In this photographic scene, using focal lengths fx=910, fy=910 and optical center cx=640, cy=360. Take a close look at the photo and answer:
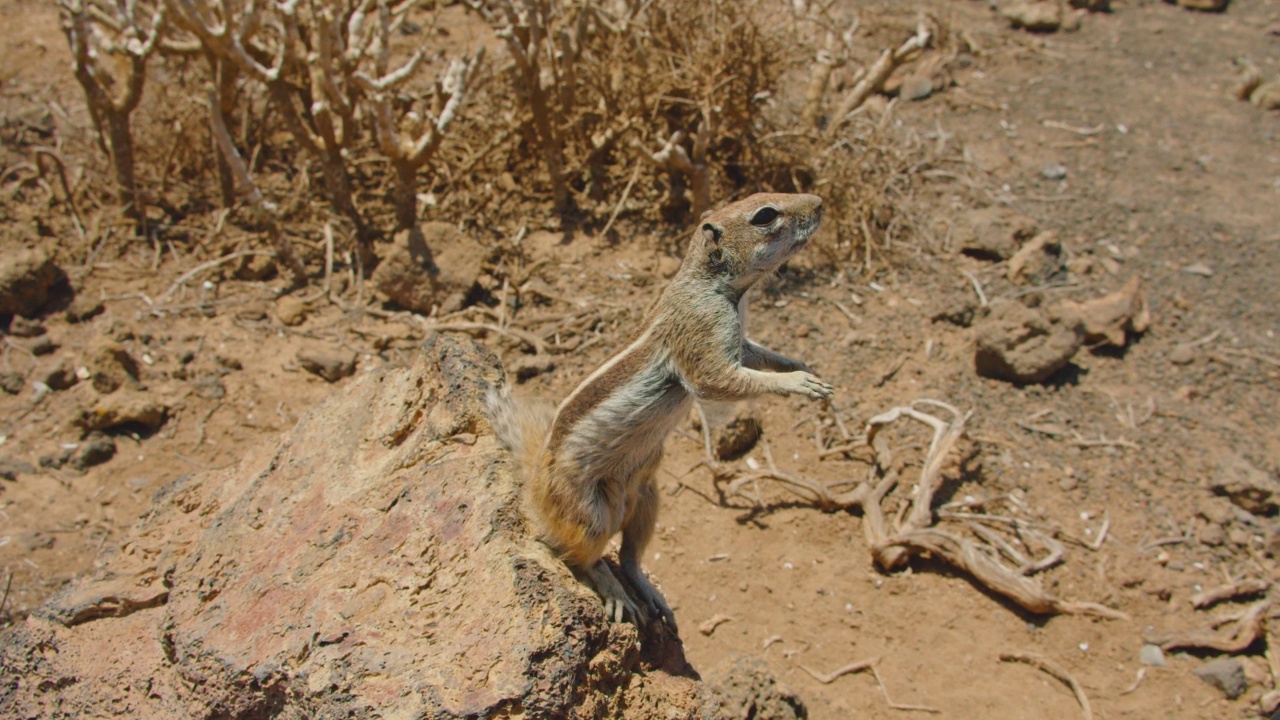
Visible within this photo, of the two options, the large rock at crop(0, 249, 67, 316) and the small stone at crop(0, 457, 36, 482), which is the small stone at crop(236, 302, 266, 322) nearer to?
the large rock at crop(0, 249, 67, 316)

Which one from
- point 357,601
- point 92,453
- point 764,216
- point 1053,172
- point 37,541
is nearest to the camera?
point 357,601

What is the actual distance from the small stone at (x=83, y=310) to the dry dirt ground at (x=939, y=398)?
2.9 inches

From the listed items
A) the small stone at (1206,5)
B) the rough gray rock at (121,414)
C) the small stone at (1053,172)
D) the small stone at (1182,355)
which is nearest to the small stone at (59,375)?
the rough gray rock at (121,414)

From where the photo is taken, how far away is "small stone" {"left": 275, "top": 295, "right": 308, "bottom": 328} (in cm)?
633

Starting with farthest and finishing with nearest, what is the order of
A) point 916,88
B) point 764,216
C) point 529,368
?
point 916,88 → point 529,368 → point 764,216

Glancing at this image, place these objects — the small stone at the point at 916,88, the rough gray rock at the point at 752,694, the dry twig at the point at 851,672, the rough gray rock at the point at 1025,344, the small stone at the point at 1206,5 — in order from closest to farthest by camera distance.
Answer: the rough gray rock at the point at 752,694
the dry twig at the point at 851,672
the rough gray rock at the point at 1025,344
the small stone at the point at 916,88
the small stone at the point at 1206,5

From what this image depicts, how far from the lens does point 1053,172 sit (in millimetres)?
7988

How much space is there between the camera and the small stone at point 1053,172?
796 centimetres

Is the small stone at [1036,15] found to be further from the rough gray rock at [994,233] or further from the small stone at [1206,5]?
the rough gray rock at [994,233]

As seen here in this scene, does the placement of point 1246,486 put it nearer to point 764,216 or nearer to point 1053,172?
point 1053,172

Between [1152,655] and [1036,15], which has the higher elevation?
[1036,15]

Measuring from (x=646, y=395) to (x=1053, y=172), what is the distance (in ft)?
20.2

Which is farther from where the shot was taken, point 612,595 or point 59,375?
point 59,375

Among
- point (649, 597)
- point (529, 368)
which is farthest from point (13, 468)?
→ point (649, 597)
